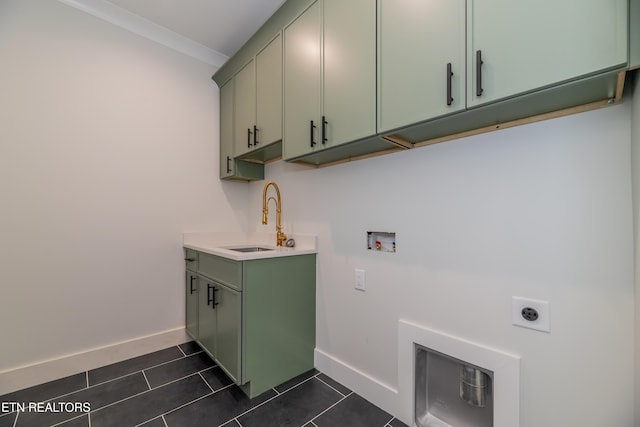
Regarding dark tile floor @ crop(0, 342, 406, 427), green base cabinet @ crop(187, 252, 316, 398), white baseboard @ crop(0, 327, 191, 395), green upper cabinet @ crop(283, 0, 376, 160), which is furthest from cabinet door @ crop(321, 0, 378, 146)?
white baseboard @ crop(0, 327, 191, 395)

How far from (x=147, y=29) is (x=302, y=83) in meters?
1.58

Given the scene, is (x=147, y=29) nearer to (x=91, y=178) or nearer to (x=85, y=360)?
(x=91, y=178)

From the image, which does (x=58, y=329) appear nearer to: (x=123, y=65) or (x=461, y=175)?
(x=123, y=65)

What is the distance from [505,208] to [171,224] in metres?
2.40

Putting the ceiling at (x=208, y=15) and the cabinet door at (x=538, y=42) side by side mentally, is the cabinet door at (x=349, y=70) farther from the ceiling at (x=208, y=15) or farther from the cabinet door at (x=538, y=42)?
the ceiling at (x=208, y=15)

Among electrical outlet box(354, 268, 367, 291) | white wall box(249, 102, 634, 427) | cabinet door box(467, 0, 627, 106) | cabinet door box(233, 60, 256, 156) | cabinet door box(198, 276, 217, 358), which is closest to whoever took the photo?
cabinet door box(467, 0, 627, 106)

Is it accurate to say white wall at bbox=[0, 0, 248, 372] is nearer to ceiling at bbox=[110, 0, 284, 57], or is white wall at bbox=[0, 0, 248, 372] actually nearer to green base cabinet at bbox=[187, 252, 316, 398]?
ceiling at bbox=[110, 0, 284, 57]

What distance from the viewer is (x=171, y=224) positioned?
2.32 metres

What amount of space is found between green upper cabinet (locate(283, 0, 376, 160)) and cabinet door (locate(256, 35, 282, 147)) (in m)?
0.09

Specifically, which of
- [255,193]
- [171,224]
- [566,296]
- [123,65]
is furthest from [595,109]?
[123,65]

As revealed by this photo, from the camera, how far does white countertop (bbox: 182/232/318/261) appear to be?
1830 millimetres

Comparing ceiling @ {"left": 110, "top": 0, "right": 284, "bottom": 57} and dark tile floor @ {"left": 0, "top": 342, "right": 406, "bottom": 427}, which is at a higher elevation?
ceiling @ {"left": 110, "top": 0, "right": 284, "bottom": 57}

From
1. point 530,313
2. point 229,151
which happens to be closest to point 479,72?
point 530,313

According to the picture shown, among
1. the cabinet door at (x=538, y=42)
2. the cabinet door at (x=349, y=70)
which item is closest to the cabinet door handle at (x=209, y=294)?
the cabinet door at (x=349, y=70)
